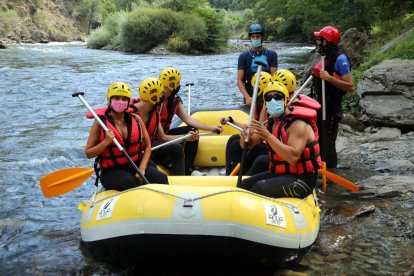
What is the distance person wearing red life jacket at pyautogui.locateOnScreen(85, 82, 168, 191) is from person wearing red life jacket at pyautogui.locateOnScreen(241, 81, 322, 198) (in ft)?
3.28

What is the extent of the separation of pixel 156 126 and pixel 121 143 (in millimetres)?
865

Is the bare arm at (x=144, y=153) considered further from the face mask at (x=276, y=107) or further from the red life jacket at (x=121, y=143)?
the face mask at (x=276, y=107)

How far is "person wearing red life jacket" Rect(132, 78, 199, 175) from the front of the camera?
4.77 meters

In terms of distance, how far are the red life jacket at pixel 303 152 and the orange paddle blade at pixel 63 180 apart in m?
1.84

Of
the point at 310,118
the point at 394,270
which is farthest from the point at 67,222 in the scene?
the point at 394,270

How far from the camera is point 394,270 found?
3.55 meters

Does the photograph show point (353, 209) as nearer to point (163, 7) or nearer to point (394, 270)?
point (394, 270)

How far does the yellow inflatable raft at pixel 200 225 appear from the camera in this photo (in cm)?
330

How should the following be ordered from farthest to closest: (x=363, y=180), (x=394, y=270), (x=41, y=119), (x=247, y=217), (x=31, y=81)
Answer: (x=31, y=81)
(x=41, y=119)
(x=363, y=180)
(x=394, y=270)
(x=247, y=217)

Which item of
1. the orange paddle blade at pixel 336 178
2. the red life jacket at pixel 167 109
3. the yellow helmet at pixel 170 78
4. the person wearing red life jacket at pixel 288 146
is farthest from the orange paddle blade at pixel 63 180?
the orange paddle blade at pixel 336 178

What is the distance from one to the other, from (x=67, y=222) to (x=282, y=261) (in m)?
2.45

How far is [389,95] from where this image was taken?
7.52 meters

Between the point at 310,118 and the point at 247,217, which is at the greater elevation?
the point at 310,118

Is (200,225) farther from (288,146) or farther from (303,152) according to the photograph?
(303,152)
